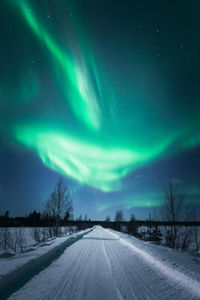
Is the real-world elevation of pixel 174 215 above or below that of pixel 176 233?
above

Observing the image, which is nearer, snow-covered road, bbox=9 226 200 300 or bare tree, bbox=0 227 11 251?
snow-covered road, bbox=9 226 200 300

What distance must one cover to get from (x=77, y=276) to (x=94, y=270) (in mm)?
822

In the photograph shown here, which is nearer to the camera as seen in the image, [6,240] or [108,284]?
[108,284]

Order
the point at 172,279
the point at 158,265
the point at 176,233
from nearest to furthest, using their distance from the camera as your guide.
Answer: the point at 172,279 < the point at 158,265 < the point at 176,233

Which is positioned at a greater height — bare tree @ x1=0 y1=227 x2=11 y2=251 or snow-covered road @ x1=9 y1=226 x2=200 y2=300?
snow-covered road @ x1=9 y1=226 x2=200 y2=300

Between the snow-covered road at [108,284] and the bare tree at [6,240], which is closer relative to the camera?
the snow-covered road at [108,284]

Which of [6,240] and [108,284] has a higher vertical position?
[108,284]

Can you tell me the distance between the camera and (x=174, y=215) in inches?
721

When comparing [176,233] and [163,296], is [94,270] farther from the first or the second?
[176,233]

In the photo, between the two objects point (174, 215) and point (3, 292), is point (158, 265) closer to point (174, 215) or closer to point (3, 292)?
point (3, 292)

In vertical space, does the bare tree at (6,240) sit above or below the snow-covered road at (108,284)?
below

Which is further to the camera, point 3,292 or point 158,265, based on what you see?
point 158,265

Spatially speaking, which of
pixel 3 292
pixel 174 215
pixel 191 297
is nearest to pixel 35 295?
pixel 3 292

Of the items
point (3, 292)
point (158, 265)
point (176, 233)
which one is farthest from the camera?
point (176, 233)
